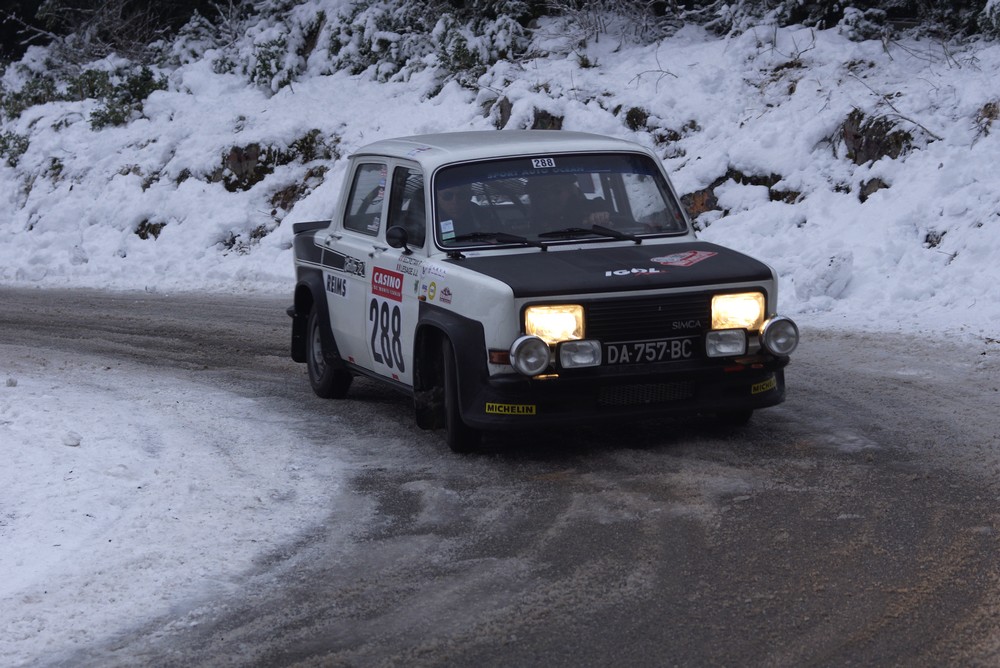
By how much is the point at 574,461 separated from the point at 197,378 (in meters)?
3.93

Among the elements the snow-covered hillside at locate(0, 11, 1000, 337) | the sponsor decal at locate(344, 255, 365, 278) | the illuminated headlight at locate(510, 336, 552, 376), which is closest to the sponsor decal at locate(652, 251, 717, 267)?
the illuminated headlight at locate(510, 336, 552, 376)

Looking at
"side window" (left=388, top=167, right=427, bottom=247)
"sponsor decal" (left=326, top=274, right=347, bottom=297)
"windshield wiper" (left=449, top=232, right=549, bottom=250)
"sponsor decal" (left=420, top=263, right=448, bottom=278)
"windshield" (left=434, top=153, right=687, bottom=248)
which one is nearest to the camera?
"sponsor decal" (left=420, top=263, right=448, bottom=278)

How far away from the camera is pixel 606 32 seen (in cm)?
1994

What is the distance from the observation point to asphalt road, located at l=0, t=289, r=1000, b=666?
449 centimetres

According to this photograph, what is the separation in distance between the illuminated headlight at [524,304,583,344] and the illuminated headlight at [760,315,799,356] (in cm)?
104

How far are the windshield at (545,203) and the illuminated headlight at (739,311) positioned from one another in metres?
1.00

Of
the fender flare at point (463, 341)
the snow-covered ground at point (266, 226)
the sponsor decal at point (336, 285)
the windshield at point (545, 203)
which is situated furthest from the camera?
the sponsor decal at point (336, 285)

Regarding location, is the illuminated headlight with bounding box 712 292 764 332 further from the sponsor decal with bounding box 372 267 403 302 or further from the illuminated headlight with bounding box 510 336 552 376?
the sponsor decal with bounding box 372 267 403 302

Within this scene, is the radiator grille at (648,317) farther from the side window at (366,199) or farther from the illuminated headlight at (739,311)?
the side window at (366,199)

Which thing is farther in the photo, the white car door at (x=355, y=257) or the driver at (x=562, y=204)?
the white car door at (x=355, y=257)

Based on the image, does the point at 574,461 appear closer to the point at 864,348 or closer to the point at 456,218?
the point at 456,218

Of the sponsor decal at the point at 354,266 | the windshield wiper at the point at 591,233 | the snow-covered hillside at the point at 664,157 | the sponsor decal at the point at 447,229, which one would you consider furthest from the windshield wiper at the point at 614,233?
the snow-covered hillside at the point at 664,157

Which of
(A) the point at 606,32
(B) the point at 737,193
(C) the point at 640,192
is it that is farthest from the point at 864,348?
(A) the point at 606,32

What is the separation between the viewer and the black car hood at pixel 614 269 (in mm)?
6844
